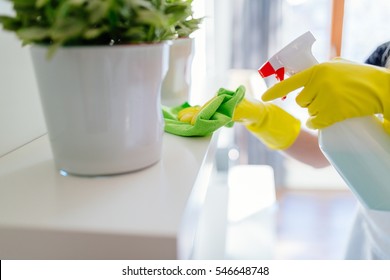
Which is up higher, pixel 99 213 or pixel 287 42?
pixel 99 213

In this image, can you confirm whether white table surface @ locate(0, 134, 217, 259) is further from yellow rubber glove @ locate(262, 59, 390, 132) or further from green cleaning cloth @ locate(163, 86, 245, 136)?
yellow rubber glove @ locate(262, 59, 390, 132)

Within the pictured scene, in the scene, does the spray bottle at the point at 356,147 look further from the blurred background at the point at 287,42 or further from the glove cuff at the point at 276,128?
the blurred background at the point at 287,42

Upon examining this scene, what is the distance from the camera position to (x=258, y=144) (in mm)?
2400

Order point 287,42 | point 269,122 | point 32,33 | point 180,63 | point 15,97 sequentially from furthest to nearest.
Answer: point 287,42, point 269,122, point 180,63, point 15,97, point 32,33

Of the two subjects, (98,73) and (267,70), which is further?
(267,70)

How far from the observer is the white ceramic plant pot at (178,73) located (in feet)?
1.73

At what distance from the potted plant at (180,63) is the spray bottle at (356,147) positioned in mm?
122

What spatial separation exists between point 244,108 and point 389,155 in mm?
273

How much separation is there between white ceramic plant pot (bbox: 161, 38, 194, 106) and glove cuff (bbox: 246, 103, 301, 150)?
247mm

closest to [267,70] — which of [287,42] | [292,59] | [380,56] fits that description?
[292,59]

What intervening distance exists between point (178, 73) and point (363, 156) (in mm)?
284

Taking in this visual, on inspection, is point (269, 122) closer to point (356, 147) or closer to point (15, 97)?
point (356, 147)

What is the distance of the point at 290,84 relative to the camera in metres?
0.52

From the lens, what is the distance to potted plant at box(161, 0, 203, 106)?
1.70 feet
